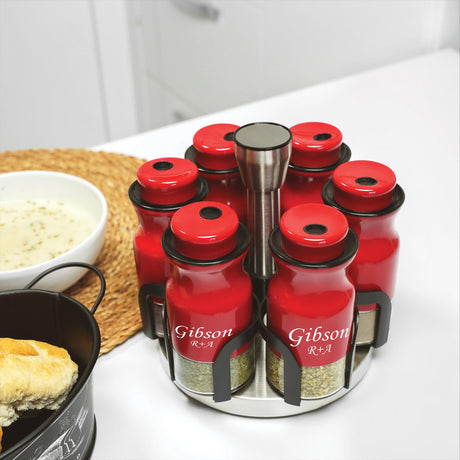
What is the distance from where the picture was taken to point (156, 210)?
585mm

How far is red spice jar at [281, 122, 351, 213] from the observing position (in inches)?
24.8

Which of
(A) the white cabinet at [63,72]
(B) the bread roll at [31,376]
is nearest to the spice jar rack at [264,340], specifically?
(B) the bread roll at [31,376]

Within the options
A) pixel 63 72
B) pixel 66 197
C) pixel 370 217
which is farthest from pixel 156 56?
pixel 370 217

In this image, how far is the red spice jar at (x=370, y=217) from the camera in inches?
22.2

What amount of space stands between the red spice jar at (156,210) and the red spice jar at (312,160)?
0.33ft

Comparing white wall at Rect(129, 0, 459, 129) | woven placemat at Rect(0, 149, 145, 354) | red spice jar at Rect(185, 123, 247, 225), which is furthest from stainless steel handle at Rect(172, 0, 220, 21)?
red spice jar at Rect(185, 123, 247, 225)

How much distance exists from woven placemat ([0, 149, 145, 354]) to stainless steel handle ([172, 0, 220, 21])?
1022 mm

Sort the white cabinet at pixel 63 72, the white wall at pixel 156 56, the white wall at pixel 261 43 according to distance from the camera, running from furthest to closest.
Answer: the white cabinet at pixel 63 72
the white wall at pixel 156 56
the white wall at pixel 261 43

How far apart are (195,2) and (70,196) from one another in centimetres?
133

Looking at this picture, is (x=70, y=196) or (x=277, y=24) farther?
(x=277, y=24)

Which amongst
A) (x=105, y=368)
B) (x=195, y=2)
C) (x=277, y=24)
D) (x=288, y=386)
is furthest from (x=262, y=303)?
(x=195, y=2)

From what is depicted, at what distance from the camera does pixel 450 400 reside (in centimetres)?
62

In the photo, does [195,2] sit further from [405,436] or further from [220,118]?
[405,436]

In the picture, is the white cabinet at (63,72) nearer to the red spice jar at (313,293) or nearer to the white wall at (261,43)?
the white wall at (261,43)
